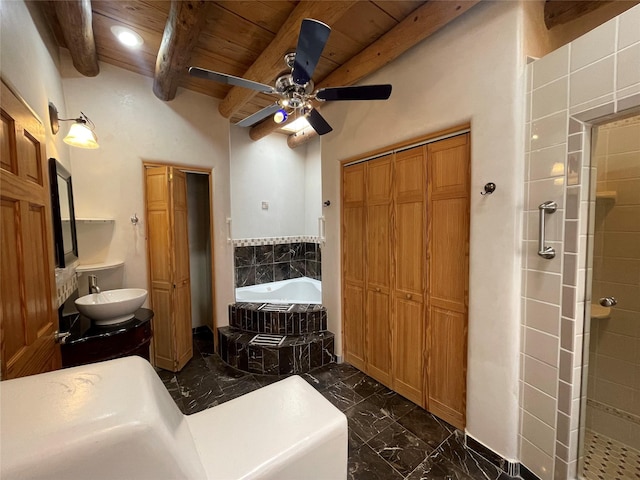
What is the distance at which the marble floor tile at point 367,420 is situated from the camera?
1.93 m

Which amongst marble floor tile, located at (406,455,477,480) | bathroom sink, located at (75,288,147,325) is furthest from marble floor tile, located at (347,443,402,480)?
bathroom sink, located at (75,288,147,325)

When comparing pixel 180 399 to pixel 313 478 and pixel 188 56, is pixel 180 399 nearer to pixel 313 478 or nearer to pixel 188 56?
pixel 313 478

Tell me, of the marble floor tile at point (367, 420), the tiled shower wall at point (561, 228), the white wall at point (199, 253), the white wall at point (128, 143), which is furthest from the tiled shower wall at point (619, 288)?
the white wall at point (199, 253)

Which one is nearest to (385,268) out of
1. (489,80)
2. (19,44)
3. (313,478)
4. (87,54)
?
(489,80)

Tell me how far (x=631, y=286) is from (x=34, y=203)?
340cm

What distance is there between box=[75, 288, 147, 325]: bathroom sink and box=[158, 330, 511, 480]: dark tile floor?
2.82 feet

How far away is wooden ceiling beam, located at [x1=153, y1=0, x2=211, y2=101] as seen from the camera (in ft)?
5.65

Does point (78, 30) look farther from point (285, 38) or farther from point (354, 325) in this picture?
point (354, 325)

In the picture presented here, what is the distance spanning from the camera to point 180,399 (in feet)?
7.54

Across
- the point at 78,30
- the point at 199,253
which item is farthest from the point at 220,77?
the point at 199,253

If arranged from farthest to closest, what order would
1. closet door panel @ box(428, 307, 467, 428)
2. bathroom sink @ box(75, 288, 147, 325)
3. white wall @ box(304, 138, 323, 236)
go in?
white wall @ box(304, 138, 323, 236) → bathroom sink @ box(75, 288, 147, 325) → closet door panel @ box(428, 307, 467, 428)

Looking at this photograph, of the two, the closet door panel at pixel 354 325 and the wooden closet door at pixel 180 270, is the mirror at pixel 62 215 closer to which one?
the wooden closet door at pixel 180 270

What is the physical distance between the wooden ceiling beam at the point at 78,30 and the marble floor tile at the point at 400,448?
3.37m

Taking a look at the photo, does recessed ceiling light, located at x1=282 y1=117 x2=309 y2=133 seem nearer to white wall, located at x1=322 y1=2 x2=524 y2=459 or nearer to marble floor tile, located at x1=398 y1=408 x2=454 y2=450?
white wall, located at x1=322 y1=2 x2=524 y2=459
